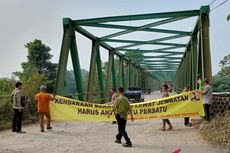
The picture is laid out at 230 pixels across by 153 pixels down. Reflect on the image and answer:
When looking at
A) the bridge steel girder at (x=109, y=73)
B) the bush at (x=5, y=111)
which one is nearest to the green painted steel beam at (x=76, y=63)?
the bush at (x=5, y=111)

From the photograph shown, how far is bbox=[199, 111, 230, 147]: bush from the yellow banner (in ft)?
5.96

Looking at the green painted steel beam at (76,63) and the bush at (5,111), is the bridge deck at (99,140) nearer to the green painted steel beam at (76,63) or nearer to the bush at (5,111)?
the bush at (5,111)

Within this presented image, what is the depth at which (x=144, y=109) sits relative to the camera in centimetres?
1412

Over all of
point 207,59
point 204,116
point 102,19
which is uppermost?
point 102,19

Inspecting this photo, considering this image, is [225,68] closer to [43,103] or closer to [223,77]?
[223,77]

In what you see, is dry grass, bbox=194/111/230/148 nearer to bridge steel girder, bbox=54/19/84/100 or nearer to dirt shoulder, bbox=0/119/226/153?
dirt shoulder, bbox=0/119/226/153

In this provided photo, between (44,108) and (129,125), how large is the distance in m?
3.21

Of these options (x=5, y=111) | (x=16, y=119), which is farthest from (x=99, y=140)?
(x=5, y=111)

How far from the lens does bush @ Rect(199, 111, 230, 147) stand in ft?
30.4

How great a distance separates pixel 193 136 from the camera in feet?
37.2

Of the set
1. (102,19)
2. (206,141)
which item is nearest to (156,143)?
(206,141)

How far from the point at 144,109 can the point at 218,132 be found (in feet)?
14.2

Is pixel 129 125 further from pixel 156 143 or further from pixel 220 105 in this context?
pixel 156 143

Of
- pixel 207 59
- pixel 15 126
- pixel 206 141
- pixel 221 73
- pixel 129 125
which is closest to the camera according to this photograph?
pixel 206 141
